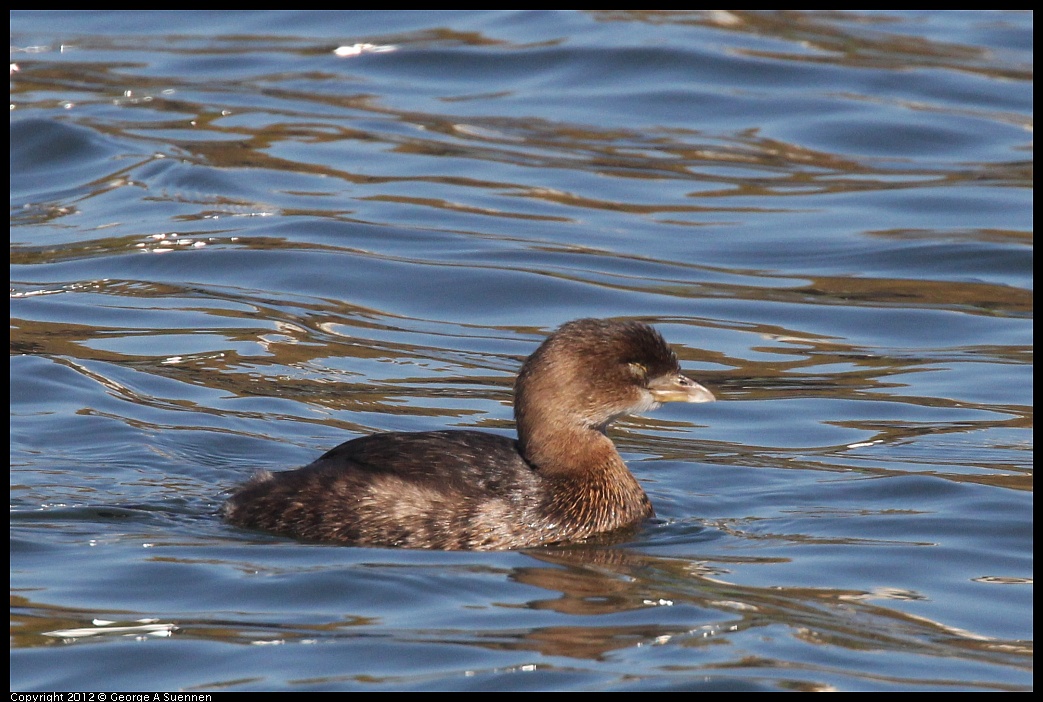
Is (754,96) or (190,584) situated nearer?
(190,584)

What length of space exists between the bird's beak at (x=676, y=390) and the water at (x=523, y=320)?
537 millimetres

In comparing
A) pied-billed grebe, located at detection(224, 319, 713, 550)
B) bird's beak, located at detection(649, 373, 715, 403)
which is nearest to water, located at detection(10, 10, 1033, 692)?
pied-billed grebe, located at detection(224, 319, 713, 550)

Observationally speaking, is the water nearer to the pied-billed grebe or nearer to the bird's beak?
the pied-billed grebe

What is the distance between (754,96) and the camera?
680 inches

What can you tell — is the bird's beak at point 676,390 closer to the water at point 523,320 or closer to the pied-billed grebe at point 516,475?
the pied-billed grebe at point 516,475

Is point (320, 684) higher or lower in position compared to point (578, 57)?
lower

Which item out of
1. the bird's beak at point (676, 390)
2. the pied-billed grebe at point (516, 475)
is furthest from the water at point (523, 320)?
the bird's beak at point (676, 390)

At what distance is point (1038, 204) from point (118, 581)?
31.0 feet

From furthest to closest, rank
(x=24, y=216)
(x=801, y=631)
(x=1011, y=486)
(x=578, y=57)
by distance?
1. (x=578, y=57)
2. (x=24, y=216)
3. (x=1011, y=486)
4. (x=801, y=631)

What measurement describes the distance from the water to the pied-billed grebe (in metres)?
0.15

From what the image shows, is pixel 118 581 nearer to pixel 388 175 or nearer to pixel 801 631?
pixel 801 631

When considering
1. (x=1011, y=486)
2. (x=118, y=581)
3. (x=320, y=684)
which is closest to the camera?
(x=320, y=684)

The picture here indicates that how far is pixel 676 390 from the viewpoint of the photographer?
802 centimetres

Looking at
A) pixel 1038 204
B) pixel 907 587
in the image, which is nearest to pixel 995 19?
pixel 1038 204
